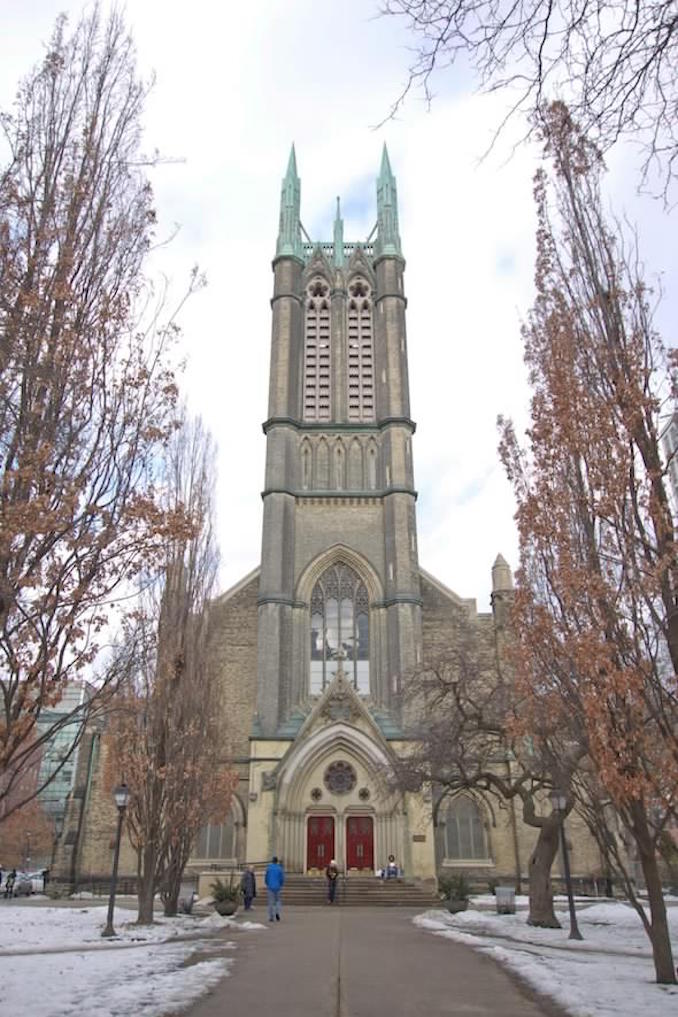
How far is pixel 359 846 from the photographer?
27.8 m

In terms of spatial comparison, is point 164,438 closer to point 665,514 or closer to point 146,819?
point 665,514

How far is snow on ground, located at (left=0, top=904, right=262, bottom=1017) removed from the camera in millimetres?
7492

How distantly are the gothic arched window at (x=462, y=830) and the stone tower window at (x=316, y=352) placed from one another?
1668 cm

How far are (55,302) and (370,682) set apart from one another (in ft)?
78.5

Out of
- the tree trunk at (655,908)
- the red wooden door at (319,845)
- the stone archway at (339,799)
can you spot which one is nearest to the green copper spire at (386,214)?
the stone archway at (339,799)

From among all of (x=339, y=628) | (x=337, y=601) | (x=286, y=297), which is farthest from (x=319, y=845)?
(x=286, y=297)

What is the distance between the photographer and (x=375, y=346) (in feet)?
121

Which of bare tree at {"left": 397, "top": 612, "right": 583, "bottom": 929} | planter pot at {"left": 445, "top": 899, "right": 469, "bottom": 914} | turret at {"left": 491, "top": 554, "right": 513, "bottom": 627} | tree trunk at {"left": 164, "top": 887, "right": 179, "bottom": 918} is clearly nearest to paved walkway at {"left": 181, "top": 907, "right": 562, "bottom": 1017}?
bare tree at {"left": 397, "top": 612, "right": 583, "bottom": 929}

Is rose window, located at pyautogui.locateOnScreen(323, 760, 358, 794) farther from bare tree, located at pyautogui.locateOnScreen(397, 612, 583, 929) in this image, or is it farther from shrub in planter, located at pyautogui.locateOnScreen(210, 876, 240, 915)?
shrub in planter, located at pyautogui.locateOnScreen(210, 876, 240, 915)

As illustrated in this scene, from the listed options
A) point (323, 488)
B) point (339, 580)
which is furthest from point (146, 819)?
point (323, 488)

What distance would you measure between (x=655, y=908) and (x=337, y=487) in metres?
25.3

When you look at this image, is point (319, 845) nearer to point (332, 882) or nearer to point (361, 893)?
point (361, 893)

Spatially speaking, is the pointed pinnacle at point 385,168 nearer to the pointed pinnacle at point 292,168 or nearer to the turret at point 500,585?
the pointed pinnacle at point 292,168

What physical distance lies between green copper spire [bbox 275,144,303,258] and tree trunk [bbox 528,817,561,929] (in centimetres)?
2899
